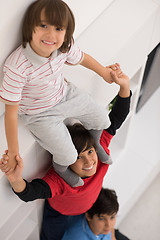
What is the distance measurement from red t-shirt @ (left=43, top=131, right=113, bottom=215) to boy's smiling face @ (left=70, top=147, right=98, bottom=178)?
0.06 metres

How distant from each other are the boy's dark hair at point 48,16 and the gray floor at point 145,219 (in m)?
1.54

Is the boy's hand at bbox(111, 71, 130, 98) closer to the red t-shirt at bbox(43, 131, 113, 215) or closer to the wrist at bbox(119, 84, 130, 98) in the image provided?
the wrist at bbox(119, 84, 130, 98)

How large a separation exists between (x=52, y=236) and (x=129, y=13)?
1.01 meters

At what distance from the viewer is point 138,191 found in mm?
2143

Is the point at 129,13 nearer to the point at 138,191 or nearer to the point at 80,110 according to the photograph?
the point at 80,110

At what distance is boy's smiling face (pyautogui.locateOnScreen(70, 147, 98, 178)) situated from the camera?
1271mm

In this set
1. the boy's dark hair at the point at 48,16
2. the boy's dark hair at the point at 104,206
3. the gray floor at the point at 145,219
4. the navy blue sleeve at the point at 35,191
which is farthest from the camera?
the gray floor at the point at 145,219

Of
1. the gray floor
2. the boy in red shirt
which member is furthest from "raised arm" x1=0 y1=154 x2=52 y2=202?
the gray floor

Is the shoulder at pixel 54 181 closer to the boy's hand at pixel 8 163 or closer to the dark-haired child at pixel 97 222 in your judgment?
the boy's hand at pixel 8 163

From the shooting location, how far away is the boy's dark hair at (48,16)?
830 mm

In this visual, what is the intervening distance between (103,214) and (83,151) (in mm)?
519

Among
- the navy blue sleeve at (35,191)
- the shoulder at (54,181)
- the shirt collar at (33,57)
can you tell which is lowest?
the navy blue sleeve at (35,191)

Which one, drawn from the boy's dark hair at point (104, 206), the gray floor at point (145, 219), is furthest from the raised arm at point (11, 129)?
the gray floor at point (145, 219)

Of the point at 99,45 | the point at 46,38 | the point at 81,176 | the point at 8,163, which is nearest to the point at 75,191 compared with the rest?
the point at 81,176
